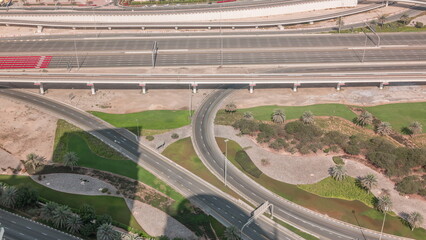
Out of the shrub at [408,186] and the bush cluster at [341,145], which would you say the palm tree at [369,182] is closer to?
the shrub at [408,186]

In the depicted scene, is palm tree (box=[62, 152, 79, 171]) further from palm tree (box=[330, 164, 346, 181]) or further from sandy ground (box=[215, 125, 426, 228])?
palm tree (box=[330, 164, 346, 181])

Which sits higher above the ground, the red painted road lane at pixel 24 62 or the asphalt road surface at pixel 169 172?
the red painted road lane at pixel 24 62

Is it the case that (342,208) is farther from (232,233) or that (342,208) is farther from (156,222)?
(156,222)

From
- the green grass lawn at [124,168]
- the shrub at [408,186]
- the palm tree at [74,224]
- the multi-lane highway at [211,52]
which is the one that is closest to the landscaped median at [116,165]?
the green grass lawn at [124,168]

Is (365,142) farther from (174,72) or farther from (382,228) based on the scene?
(174,72)

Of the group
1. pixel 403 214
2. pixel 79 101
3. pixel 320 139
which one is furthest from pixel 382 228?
pixel 79 101

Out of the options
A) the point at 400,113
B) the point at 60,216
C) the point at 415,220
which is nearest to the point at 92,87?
the point at 60,216

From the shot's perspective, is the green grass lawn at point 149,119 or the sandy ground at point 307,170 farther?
the green grass lawn at point 149,119
